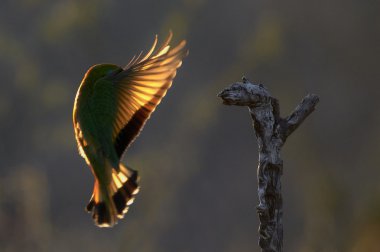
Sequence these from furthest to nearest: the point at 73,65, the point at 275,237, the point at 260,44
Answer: the point at 73,65 → the point at 260,44 → the point at 275,237

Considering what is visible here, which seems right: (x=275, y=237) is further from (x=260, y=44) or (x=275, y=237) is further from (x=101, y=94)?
(x=260, y=44)

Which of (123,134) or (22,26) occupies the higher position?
(22,26)

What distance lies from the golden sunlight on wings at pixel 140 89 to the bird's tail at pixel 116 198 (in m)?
0.11

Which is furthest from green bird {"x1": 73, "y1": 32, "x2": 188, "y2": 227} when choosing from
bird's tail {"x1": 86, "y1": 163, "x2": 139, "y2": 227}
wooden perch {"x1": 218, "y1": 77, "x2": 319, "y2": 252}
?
wooden perch {"x1": 218, "y1": 77, "x2": 319, "y2": 252}

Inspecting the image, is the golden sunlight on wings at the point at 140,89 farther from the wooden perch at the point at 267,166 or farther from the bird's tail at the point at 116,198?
the wooden perch at the point at 267,166

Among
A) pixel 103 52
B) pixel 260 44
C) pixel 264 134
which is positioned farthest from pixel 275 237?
pixel 103 52

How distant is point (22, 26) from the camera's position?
11.8 m

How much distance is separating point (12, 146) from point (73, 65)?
1402mm

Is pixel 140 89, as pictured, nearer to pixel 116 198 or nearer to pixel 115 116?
pixel 115 116

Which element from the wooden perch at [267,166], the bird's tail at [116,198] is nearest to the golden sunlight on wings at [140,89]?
the bird's tail at [116,198]

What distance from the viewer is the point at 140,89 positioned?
436 cm

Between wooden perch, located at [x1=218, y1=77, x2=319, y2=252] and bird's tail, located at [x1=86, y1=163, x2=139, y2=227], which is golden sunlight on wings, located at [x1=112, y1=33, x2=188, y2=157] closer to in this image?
bird's tail, located at [x1=86, y1=163, x2=139, y2=227]

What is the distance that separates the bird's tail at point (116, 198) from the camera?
4191 mm

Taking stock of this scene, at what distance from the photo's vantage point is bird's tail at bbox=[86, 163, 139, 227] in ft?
13.8
